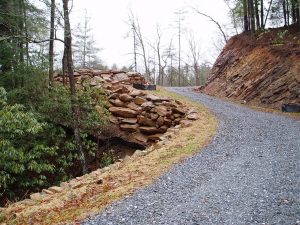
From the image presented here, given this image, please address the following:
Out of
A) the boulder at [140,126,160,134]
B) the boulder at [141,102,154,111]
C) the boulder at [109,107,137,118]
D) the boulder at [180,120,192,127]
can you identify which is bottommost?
the boulder at [140,126,160,134]

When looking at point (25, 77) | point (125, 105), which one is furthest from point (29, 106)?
point (125, 105)

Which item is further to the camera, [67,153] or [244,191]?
[67,153]

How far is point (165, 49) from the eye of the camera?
4156 cm

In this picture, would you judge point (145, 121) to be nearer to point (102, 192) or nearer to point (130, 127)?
point (130, 127)

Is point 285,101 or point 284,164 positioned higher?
point 285,101

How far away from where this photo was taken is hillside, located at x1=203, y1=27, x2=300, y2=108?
48.5ft

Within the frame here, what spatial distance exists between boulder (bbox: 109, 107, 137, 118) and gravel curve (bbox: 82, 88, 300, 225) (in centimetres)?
537

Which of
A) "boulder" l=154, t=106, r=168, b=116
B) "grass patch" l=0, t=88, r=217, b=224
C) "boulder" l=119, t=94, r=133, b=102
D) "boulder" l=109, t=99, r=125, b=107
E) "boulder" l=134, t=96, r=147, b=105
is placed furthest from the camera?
"boulder" l=119, t=94, r=133, b=102

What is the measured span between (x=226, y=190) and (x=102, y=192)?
7.76ft

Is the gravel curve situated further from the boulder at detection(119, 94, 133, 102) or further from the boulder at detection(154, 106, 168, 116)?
the boulder at detection(119, 94, 133, 102)

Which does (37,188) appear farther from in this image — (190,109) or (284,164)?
(284,164)

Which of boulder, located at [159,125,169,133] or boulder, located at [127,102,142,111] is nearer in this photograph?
boulder, located at [159,125,169,133]

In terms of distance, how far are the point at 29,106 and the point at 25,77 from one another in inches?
48.5

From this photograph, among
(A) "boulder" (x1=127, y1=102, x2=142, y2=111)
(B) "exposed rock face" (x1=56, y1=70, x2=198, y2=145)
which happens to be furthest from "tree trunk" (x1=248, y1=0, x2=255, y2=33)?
(A) "boulder" (x1=127, y1=102, x2=142, y2=111)
